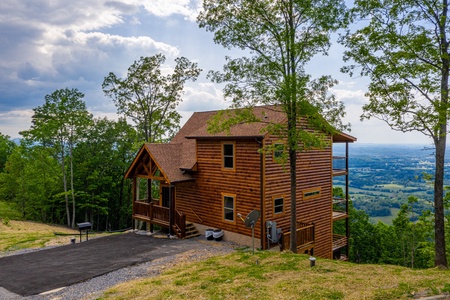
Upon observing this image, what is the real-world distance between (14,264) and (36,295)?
4479 millimetres

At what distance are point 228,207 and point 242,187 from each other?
1.48 m

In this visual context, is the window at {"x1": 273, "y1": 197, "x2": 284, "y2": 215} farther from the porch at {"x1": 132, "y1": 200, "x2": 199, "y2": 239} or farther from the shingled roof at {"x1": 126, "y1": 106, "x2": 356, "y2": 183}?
the porch at {"x1": 132, "y1": 200, "x2": 199, "y2": 239}

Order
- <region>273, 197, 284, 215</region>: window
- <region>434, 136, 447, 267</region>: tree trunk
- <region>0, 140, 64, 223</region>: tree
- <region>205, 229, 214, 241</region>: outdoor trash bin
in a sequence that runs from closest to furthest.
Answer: <region>434, 136, 447, 267</region>: tree trunk < <region>273, 197, 284, 215</region>: window < <region>205, 229, 214, 241</region>: outdoor trash bin < <region>0, 140, 64, 223</region>: tree

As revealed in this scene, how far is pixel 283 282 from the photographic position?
8.01m

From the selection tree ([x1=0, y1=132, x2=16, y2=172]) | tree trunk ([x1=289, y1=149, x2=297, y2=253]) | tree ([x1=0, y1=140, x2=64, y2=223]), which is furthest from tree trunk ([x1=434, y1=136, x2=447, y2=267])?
tree ([x1=0, y1=132, x2=16, y2=172])

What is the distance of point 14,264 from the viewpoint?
40.9 feet

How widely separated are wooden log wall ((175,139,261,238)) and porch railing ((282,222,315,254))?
1.38 metres

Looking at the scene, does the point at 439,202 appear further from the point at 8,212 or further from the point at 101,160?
the point at 8,212

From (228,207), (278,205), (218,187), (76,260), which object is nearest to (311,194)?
(278,205)

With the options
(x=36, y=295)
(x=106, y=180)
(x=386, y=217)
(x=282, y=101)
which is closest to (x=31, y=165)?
(x=106, y=180)

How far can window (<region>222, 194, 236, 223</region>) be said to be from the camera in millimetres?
15334

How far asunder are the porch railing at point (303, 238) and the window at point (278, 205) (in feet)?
4.18

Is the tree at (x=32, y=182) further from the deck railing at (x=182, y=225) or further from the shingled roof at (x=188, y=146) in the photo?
the deck railing at (x=182, y=225)

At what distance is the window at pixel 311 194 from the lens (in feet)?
53.9
